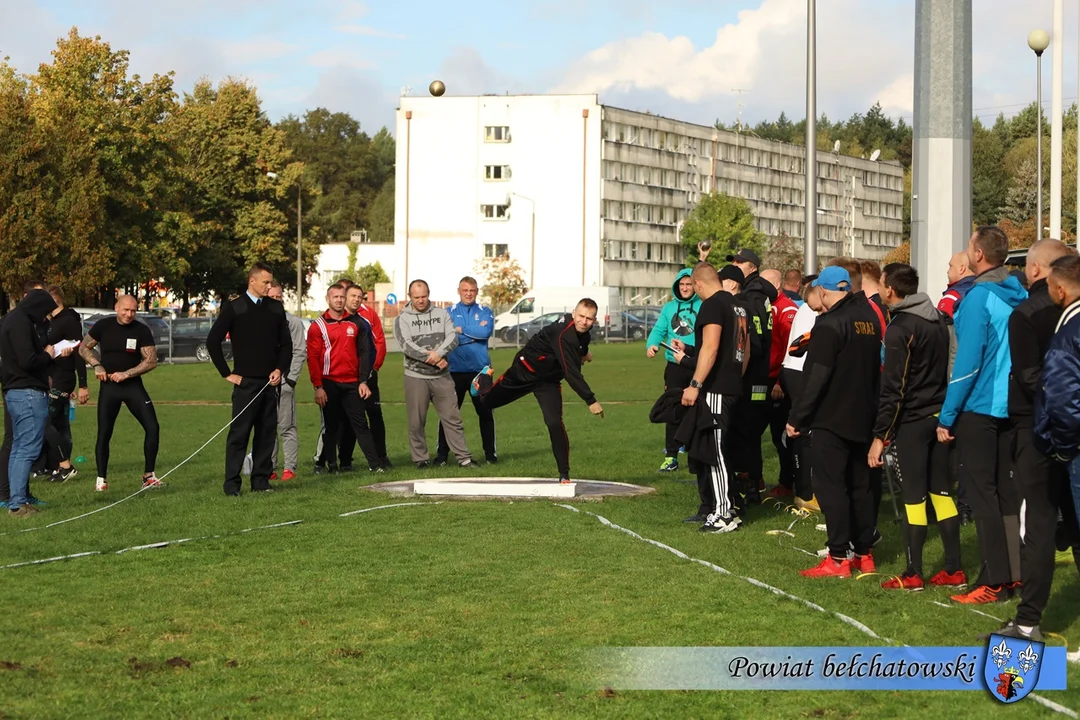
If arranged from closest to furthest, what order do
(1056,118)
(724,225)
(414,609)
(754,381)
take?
(414,609)
(754,381)
(1056,118)
(724,225)

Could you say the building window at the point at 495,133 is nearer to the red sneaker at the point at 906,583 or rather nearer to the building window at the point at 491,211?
the building window at the point at 491,211

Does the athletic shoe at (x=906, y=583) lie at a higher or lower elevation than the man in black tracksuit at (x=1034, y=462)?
lower

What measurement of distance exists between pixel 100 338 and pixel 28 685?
841cm

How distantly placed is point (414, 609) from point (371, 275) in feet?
303

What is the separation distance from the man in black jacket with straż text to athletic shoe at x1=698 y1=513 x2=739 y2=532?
5.10 m

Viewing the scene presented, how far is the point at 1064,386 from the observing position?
6.66m

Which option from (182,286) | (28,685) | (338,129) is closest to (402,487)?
(28,685)

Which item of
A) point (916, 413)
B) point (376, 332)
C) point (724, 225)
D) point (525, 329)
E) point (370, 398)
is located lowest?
point (370, 398)

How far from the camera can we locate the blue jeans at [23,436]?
12891mm

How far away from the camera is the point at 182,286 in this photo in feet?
231

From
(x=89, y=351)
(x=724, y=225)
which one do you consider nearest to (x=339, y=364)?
(x=89, y=351)

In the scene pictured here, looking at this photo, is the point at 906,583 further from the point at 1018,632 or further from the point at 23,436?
the point at 23,436

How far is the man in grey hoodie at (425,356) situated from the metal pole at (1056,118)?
8402 mm

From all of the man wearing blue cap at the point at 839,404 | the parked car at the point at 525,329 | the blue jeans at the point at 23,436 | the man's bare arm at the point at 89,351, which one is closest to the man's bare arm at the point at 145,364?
the man's bare arm at the point at 89,351
